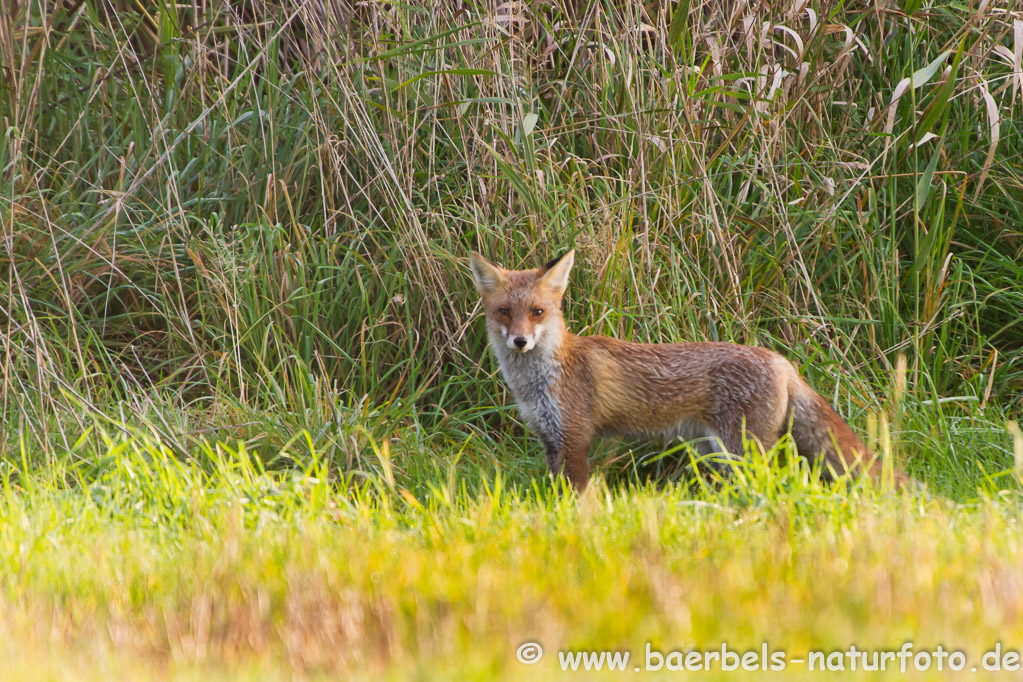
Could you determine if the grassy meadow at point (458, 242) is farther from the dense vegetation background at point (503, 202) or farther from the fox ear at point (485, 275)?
the fox ear at point (485, 275)

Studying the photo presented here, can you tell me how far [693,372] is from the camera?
4832 millimetres

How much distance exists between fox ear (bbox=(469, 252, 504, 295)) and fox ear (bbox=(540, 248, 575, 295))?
0.21 meters

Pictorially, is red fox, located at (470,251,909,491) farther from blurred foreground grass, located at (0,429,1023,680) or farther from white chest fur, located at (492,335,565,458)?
blurred foreground grass, located at (0,429,1023,680)

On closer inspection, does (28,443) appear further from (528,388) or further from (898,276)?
(898,276)

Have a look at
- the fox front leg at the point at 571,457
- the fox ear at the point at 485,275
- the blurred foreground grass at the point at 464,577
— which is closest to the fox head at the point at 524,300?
the fox ear at the point at 485,275

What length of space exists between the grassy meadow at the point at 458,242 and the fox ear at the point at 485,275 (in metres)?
0.56

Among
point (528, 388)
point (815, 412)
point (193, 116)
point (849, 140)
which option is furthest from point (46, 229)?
point (849, 140)

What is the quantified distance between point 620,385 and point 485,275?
0.80 m

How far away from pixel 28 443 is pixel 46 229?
1.59 m

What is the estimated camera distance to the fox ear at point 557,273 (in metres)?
4.76

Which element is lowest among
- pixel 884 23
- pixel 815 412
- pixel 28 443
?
pixel 815 412

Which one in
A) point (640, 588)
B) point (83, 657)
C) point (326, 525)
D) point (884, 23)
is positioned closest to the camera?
point (83, 657)

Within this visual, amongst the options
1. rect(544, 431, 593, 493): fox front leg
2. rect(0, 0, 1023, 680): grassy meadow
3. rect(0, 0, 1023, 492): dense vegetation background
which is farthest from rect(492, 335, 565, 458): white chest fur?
rect(0, 0, 1023, 492): dense vegetation background

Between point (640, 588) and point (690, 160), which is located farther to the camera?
point (690, 160)
